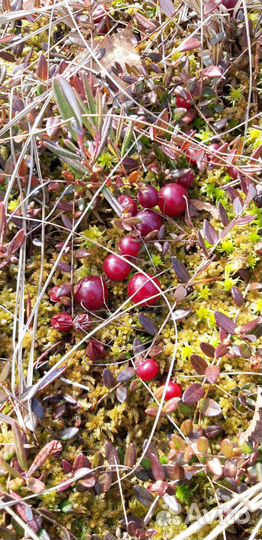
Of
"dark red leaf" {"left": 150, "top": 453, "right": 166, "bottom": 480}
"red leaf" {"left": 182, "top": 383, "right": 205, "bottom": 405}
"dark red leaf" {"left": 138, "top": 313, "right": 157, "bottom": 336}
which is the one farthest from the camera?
"dark red leaf" {"left": 138, "top": 313, "right": 157, "bottom": 336}

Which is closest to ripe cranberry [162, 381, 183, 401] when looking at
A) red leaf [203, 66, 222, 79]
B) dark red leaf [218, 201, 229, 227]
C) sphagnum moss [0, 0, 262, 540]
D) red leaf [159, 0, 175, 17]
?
sphagnum moss [0, 0, 262, 540]

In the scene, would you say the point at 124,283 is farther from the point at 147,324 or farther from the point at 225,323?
the point at 225,323

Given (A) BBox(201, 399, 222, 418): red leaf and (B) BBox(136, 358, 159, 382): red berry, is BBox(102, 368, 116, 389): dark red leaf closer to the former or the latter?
(B) BBox(136, 358, 159, 382): red berry

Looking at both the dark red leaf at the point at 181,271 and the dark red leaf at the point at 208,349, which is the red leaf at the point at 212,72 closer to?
the dark red leaf at the point at 181,271

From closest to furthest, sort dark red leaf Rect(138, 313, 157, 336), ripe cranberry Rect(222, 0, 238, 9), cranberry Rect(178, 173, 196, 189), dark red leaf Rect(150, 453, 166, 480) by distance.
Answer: dark red leaf Rect(150, 453, 166, 480) < dark red leaf Rect(138, 313, 157, 336) < cranberry Rect(178, 173, 196, 189) < ripe cranberry Rect(222, 0, 238, 9)

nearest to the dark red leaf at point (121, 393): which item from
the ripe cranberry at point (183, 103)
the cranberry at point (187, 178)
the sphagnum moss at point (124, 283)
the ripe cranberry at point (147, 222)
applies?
the sphagnum moss at point (124, 283)

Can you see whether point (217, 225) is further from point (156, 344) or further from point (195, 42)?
point (195, 42)
